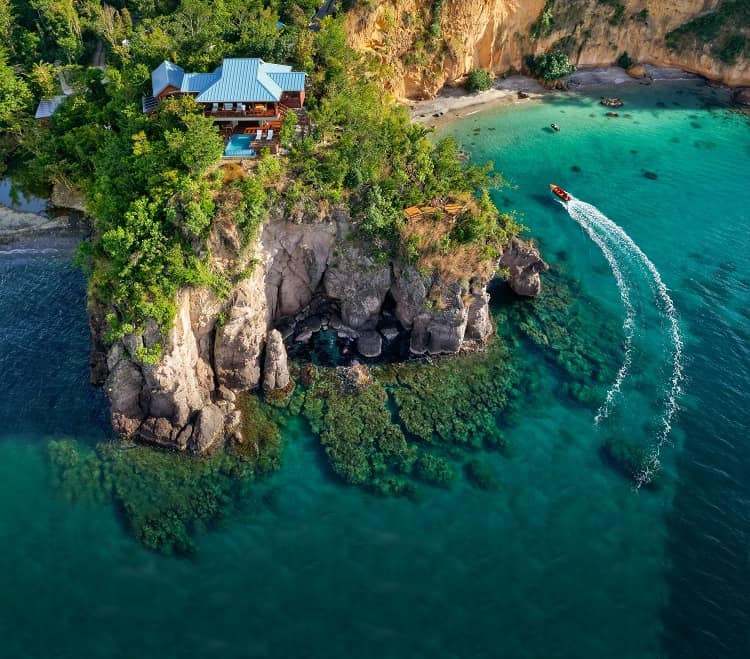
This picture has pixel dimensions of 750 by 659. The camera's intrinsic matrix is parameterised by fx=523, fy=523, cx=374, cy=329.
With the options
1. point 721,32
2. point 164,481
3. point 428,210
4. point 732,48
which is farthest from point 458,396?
point 721,32

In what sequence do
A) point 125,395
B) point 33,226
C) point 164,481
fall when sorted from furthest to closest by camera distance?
point 33,226
point 125,395
point 164,481

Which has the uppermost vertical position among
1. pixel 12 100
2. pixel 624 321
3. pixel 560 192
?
pixel 12 100

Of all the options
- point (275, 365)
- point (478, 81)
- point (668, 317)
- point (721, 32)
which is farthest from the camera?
point (721, 32)

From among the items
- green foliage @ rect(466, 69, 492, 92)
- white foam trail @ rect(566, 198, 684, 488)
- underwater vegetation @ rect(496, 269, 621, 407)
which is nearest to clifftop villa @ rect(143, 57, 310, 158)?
underwater vegetation @ rect(496, 269, 621, 407)

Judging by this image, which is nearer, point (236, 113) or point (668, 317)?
point (236, 113)

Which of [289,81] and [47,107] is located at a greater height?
[289,81]

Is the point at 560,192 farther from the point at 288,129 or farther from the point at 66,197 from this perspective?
the point at 66,197

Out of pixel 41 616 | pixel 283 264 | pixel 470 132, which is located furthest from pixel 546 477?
pixel 470 132
